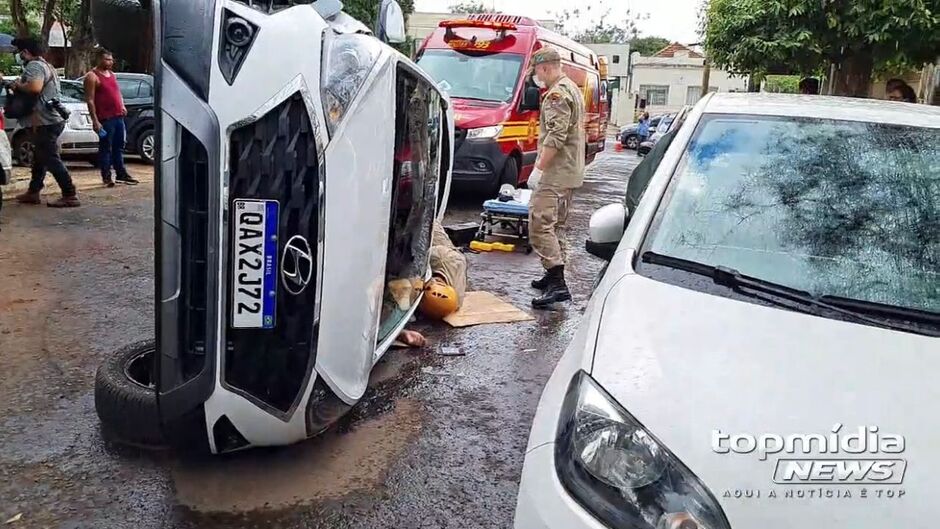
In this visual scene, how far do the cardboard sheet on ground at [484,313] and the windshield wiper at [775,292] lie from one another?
3.13 metres

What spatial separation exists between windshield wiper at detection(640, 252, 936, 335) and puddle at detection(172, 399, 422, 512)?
161 cm

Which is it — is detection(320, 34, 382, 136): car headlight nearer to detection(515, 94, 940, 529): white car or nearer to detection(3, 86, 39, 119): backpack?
detection(515, 94, 940, 529): white car

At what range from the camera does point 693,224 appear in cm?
260

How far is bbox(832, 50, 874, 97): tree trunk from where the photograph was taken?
9.92 meters

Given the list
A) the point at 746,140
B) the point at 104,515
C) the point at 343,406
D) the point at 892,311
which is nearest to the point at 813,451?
the point at 892,311

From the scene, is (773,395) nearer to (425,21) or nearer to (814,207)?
(814,207)

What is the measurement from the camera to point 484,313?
18.7 feet

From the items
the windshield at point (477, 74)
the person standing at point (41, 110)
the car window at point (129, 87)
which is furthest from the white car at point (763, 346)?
the car window at point (129, 87)

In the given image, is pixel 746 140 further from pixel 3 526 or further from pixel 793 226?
pixel 3 526

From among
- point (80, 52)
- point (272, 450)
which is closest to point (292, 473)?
point (272, 450)

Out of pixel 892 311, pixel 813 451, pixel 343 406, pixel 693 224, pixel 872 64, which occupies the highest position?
pixel 872 64

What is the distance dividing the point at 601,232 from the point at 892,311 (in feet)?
3.72

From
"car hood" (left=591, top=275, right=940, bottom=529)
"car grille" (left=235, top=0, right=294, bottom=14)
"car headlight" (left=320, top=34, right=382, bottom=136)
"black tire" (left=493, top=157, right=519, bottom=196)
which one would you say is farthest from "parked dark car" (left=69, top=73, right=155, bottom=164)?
"car hood" (left=591, top=275, right=940, bottom=529)

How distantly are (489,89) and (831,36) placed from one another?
441cm
